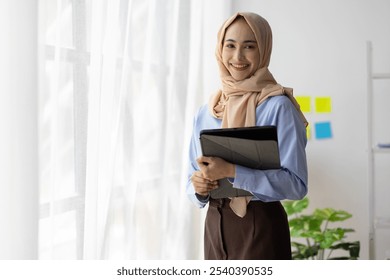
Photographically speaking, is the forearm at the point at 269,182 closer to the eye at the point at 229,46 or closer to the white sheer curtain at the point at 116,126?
the eye at the point at 229,46

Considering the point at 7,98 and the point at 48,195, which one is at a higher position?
the point at 7,98

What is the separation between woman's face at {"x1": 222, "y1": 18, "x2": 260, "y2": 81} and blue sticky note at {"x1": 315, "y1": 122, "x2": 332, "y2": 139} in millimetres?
1992

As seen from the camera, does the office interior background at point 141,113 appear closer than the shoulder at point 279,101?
No

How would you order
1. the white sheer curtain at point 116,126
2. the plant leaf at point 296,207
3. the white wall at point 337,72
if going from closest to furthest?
the white sheer curtain at point 116,126
the plant leaf at point 296,207
the white wall at point 337,72

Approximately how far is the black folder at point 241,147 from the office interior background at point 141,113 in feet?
1.70

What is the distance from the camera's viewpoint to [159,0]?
8.29 ft

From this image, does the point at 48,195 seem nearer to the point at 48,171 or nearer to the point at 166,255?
the point at 48,171

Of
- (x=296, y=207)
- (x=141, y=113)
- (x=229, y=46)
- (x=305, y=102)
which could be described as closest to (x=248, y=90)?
(x=229, y=46)

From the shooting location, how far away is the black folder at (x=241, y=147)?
140 cm

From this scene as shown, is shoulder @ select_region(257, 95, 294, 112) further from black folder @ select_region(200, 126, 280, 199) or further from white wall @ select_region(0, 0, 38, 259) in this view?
white wall @ select_region(0, 0, 38, 259)

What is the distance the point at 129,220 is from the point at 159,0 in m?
0.93

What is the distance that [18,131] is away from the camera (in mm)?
1611

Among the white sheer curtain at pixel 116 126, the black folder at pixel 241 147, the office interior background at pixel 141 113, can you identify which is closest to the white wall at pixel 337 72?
the office interior background at pixel 141 113

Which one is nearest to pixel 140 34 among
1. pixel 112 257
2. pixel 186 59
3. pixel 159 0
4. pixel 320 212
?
pixel 159 0
